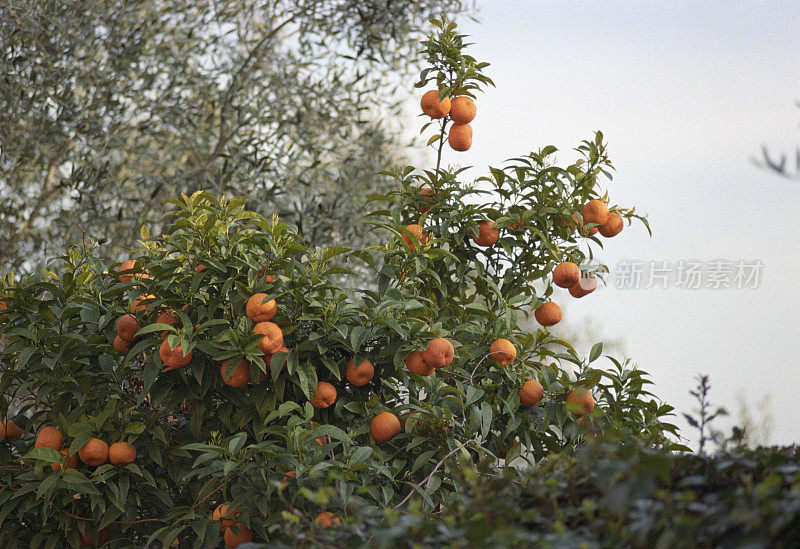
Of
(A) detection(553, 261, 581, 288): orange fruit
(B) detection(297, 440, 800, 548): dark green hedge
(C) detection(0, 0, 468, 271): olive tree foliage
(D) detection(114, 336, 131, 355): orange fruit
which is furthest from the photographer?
(C) detection(0, 0, 468, 271): olive tree foliage

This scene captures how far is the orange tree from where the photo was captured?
197 centimetres

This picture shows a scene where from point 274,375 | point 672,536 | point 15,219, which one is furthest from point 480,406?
point 15,219

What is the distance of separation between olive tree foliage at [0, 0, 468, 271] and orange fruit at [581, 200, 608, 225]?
2.39 m

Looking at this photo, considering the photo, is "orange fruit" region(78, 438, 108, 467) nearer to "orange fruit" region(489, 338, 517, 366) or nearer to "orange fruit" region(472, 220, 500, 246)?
"orange fruit" region(489, 338, 517, 366)

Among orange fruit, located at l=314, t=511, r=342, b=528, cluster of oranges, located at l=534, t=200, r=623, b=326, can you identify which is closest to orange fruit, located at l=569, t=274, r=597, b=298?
cluster of oranges, located at l=534, t=200, r=623, b=326

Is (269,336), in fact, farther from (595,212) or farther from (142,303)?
(595,212)

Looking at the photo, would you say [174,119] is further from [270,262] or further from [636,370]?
[636,370]

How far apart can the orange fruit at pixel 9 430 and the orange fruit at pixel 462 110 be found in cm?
186

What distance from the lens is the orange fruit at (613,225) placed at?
8.56 ft

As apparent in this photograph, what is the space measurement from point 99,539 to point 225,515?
1.98 ft

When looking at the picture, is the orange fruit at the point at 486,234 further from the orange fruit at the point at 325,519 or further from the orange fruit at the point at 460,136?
the orange fruit at the point at 325,519

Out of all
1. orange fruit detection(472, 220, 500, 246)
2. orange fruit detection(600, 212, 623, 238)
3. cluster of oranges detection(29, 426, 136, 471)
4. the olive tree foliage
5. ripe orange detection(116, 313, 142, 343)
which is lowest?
cluster of oranges detection(29, 426, 136, 471)

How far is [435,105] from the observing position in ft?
8.33

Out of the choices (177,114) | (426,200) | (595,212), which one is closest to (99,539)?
(426,200)
